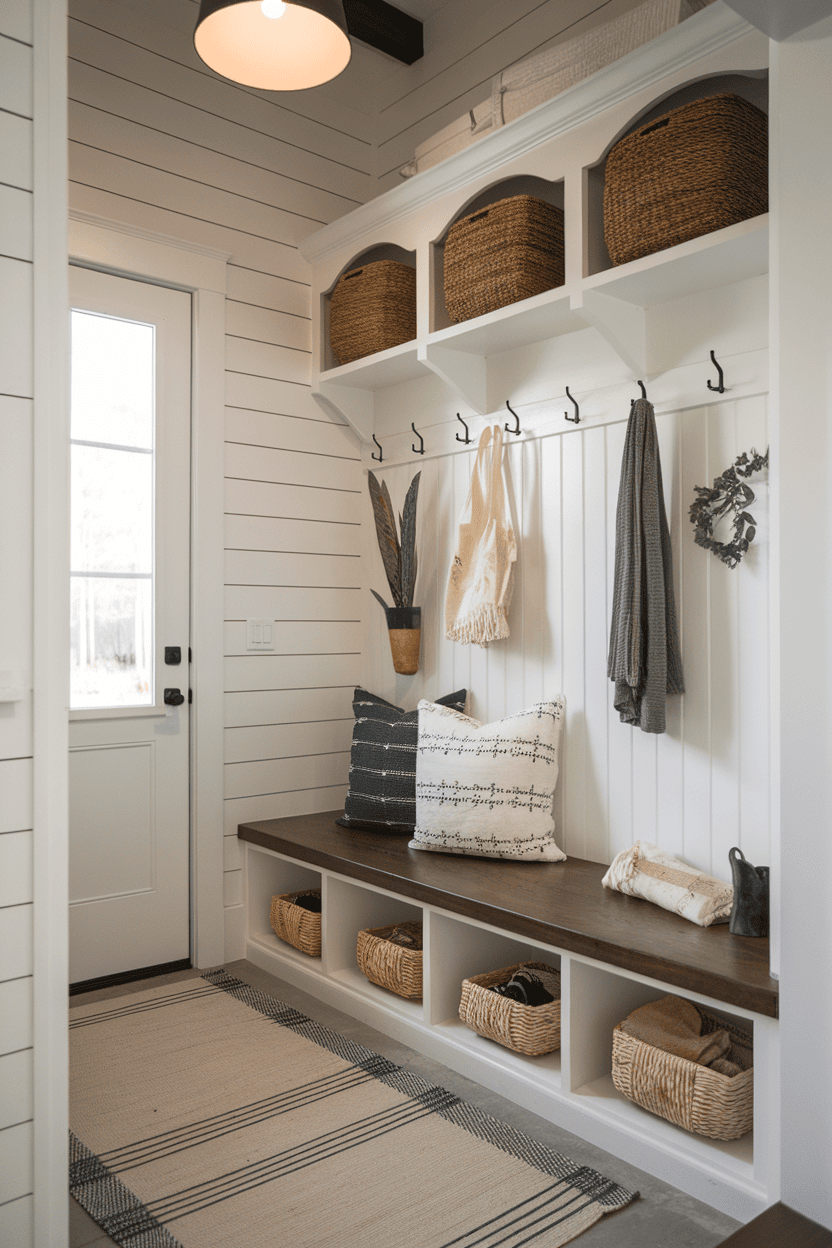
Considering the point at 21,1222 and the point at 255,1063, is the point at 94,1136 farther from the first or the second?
the point at 21,1222

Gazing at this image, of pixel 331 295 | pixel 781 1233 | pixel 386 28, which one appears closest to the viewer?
pixel 781 1233

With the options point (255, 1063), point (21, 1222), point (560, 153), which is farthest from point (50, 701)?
point (560, 153)

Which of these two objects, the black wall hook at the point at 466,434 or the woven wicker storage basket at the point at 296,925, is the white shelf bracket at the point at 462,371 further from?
the woven wicker storage basket at the point at 296,925

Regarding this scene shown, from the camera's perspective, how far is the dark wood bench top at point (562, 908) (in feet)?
5.75

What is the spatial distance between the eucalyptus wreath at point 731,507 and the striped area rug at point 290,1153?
1.38m

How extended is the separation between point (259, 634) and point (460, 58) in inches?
81.7

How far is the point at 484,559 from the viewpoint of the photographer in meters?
2.75

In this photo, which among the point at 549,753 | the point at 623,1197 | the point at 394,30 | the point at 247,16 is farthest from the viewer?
the point at 394,30

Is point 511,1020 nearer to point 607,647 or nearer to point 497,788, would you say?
point 497,788

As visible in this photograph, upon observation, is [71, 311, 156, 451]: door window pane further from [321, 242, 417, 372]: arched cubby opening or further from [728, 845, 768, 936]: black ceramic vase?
[728, 845, 768, 936]: black ceramic vase

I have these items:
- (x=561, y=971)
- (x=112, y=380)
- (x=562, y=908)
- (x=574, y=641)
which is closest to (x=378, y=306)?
(x=112, y=380)

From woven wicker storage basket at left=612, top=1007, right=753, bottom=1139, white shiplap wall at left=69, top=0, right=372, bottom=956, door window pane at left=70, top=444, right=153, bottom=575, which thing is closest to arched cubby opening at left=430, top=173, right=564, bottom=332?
white shiplap wall at left=69, top=0, right=372, bottom=956

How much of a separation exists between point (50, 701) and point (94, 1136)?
1.18 metres

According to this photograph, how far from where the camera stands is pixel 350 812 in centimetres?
295
